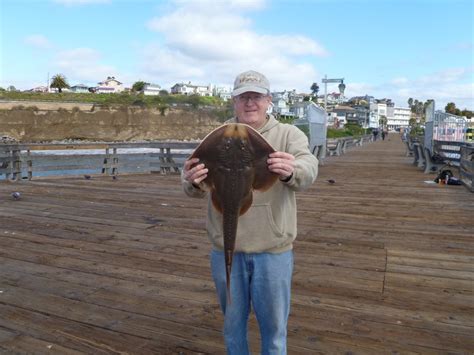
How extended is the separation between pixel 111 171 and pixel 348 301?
462 inches

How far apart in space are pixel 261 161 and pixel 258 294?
0.74 m

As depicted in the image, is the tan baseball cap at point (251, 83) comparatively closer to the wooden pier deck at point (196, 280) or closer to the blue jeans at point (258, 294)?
the blue jeans at point (258, 294)

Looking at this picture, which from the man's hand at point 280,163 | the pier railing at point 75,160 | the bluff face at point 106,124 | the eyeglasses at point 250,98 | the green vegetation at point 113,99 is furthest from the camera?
the green vegetation at point 113,99

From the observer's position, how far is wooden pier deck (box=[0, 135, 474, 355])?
10.7 ft

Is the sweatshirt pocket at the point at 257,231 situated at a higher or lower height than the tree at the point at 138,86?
lower

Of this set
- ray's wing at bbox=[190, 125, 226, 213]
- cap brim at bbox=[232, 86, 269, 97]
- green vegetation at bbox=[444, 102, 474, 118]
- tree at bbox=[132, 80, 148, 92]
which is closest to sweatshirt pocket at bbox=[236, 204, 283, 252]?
ray's wing at bbox=[190, 125, 226, 213]

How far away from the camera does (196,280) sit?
452 centimetres

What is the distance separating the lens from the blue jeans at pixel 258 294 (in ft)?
7.37

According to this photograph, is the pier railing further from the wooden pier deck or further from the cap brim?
the cap brim

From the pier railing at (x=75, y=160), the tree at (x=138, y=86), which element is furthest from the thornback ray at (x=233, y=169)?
the tree at (x=138, y=86)

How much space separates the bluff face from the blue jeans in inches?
4101

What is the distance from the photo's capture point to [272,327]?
7.69ft

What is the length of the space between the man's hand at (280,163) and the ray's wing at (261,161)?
0.09 feet

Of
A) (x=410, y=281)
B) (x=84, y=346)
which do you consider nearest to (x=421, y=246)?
(x=410, y=281)
